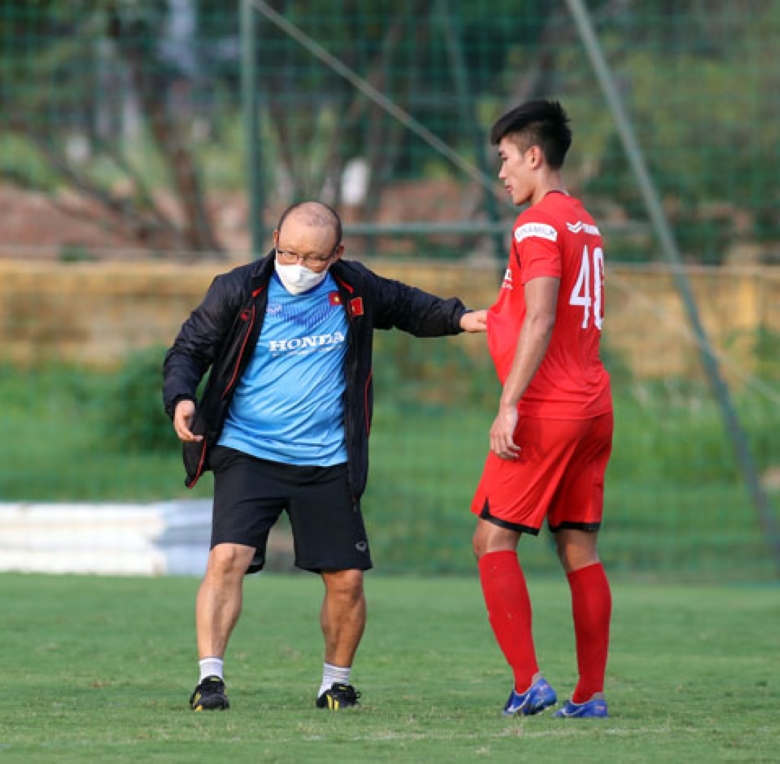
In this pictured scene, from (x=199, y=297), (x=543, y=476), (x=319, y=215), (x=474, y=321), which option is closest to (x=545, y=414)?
(x=543, y=476)

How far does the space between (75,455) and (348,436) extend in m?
8.77

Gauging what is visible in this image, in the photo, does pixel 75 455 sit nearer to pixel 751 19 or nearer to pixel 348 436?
pixel 751 19

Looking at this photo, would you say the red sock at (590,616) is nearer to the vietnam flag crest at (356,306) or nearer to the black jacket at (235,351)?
the black jacket at (235,351)

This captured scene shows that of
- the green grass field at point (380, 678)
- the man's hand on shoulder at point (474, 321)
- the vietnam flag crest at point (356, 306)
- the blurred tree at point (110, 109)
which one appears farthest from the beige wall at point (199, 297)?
the vietnam flag crest at point (356, 306)

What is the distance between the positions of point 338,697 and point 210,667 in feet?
1.40

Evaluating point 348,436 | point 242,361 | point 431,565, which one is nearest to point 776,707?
point 348,436

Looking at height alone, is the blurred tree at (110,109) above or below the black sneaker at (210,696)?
above

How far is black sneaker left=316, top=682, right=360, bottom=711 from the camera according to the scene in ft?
19.1

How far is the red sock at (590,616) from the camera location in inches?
223

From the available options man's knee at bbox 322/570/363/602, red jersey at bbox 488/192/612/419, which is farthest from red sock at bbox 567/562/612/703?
man's knee at bbox 322/570/363/602

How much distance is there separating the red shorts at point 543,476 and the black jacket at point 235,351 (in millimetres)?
476

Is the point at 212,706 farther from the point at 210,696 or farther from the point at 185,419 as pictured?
the point at 185,419

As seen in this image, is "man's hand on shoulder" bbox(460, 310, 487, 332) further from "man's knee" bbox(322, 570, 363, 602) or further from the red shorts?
"man's knee" bbox(322, 570, 363, 602)

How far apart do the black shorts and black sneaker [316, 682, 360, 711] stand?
368 millimetres
